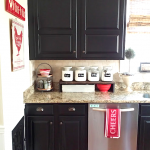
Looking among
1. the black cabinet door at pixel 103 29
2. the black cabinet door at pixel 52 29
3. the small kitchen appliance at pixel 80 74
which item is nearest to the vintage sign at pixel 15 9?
the black cabinet door at pixel 52 29

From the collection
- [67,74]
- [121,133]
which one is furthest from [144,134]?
[67,74]

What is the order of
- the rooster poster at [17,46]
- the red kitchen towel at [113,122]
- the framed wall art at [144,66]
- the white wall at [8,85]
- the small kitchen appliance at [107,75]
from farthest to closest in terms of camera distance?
the framed wall art at [144,66] < the small kitchen appliance at [107,75] < the red kitchen towel at [113,122] < the rooster poster at [17,46] < the white wall at [8,85]

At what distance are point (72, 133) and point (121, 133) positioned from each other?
595mm

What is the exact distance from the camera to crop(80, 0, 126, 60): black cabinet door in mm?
2307

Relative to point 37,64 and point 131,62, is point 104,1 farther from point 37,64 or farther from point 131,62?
point 37,64

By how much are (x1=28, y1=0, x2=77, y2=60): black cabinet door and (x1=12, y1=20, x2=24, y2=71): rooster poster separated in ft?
1.16

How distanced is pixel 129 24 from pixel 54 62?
1269 millimetres

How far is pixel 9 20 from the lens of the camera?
1677mm

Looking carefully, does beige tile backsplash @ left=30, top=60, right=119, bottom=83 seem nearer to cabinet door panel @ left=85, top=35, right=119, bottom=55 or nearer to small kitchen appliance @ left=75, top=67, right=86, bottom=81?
small kitchen appliance @ left=75, top=67, right=86, bottom=81

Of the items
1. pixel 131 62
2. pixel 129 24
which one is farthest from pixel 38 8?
pixel 131 62

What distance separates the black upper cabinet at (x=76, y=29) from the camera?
2.30 meters

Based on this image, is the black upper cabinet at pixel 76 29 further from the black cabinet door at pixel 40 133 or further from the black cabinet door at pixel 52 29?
the black cabinet door at pixel 40 133

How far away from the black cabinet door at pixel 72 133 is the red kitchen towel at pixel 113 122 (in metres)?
0.28

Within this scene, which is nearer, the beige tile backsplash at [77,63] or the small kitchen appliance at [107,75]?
the small kitchen appliance at [107,75]
